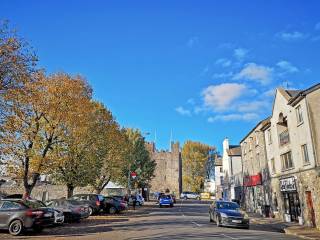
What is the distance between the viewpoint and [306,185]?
78.0ft

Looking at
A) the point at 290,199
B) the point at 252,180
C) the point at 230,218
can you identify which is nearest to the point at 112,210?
the point at 230,218

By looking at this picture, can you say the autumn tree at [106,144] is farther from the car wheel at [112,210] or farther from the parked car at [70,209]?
the parked car at [70,209]

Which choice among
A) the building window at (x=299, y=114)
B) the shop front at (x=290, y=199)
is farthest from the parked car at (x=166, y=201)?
the building window at (x=299, y=114)

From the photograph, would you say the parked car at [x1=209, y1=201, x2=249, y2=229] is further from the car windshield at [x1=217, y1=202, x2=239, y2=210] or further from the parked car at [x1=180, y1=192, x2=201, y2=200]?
the parked car at [x1=180, y1=192, x2=201, y2=200]

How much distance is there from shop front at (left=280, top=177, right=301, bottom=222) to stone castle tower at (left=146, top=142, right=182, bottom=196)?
62.9 meters

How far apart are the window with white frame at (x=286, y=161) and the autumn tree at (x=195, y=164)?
6194cm

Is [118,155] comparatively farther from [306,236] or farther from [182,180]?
[182,180]

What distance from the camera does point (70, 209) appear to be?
2270 centimetres

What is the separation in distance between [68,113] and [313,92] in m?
17.7

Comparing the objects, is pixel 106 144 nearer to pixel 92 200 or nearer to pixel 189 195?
pixel 92 200

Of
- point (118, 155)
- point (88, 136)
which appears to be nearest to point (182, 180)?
point (118, 155)

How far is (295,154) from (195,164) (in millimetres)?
66531

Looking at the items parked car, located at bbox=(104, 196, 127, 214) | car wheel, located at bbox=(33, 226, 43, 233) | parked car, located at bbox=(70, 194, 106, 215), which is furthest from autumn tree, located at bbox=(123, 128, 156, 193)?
car wheel, located at bbox=(33, 226, 43, 233)

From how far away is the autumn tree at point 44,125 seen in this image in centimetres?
2473
